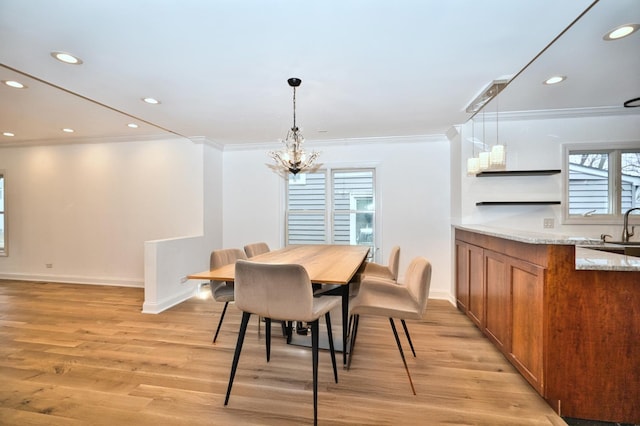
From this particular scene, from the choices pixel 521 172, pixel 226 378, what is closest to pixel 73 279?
pixel 226 378

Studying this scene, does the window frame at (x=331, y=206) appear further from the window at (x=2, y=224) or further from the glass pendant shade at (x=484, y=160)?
the window at (x=2, y=224)

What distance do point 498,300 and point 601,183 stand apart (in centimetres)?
248

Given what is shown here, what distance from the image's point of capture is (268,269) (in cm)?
172

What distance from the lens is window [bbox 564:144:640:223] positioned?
352 cm

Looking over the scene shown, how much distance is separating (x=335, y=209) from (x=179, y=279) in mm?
2545

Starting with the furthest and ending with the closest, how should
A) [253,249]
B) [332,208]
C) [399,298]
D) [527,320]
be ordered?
[332,208] < [253,249] < [399,298] < [527,320]

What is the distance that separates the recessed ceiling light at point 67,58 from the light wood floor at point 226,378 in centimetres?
243

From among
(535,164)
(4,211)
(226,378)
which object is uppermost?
(535,164)

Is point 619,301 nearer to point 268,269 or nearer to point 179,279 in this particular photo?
point 268,269

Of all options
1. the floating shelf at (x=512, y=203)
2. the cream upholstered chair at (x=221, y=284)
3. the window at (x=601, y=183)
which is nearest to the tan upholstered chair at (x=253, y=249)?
the cream upholstered chair at (x=221, y=284)

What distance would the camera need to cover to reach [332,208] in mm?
4832

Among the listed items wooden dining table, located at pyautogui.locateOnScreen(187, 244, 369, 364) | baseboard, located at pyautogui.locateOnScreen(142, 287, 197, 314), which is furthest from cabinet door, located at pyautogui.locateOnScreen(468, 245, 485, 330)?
baseboard, located at pyautogui.locateOnScreen(142, 287, 197, 314)

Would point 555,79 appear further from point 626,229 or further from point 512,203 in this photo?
point 626,229

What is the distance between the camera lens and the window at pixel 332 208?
4.71 metres
